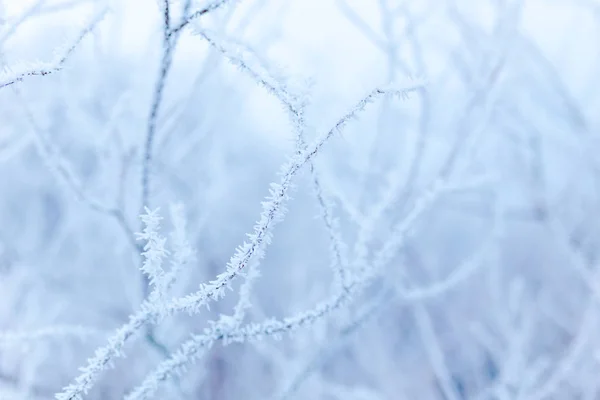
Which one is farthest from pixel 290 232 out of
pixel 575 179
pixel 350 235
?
pixel 575 179

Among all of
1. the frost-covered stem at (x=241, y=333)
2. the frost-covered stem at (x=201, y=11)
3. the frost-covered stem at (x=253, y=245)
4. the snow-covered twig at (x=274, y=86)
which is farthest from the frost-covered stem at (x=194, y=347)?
the frost-covered stem at (x=201, y=11)

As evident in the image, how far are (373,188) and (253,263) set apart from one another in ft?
10.4

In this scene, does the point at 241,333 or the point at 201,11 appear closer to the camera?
the point at 201,11

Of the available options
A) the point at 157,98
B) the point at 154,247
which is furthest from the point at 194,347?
the point at 157,98

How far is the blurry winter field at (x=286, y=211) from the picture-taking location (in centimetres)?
102

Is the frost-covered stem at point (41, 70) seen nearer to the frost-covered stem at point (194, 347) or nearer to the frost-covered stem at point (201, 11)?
the frost-covered stem at point (201, 11)

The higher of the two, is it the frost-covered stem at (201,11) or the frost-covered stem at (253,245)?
the frost-covered stem at (201,11)

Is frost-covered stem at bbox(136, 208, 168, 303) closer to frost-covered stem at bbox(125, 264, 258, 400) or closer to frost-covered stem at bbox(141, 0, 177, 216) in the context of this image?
frost-covered stem at bbox(125, 264, 258, 400)

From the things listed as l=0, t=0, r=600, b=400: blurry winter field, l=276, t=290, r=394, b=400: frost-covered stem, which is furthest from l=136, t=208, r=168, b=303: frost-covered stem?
l=276, t=290, r=394, b=400: frost-covered stem

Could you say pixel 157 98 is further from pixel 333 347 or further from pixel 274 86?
pixel 333 347

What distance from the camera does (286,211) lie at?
2.89ft

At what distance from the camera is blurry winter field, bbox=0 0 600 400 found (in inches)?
40.1

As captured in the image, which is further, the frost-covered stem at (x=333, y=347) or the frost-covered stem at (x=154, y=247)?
the frost-covered stem at (x=333, y=347)

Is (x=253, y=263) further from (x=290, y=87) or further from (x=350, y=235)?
(x=350, y=235)
